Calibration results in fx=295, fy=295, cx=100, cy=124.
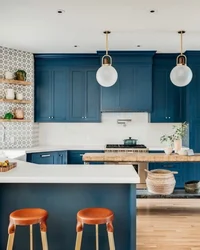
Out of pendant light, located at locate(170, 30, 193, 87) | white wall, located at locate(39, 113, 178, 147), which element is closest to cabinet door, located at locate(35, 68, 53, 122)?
white wall, located at locate(39, 113, 178, 147)

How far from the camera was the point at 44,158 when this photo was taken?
532cm

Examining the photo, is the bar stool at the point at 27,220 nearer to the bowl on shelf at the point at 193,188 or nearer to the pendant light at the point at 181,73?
the bowl on shelf at the point at 193,188

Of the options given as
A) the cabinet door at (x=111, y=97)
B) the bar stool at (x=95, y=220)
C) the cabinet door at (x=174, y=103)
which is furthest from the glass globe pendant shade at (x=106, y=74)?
the bar stool at (x=95, y=220)

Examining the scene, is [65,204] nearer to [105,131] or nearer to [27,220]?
[27,220]

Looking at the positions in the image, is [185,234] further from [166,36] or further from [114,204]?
[166,36]

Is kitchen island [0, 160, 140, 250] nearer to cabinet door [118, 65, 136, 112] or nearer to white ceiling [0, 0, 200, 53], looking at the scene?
white ceiling [0, 0, 200, 53]

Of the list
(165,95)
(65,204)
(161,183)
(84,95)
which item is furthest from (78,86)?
(65,204)

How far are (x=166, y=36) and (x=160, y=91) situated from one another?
1378 mm

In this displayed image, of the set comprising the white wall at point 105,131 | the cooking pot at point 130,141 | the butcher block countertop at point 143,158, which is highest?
the white wall at point 105,131

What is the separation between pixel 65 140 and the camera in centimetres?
611

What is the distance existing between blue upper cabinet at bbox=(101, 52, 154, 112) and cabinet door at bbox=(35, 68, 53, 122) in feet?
3.48

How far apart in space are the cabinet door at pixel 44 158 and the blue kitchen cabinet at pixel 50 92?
0.85 meters

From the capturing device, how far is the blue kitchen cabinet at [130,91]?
566 cm

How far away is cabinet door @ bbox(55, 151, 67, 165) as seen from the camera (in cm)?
542
